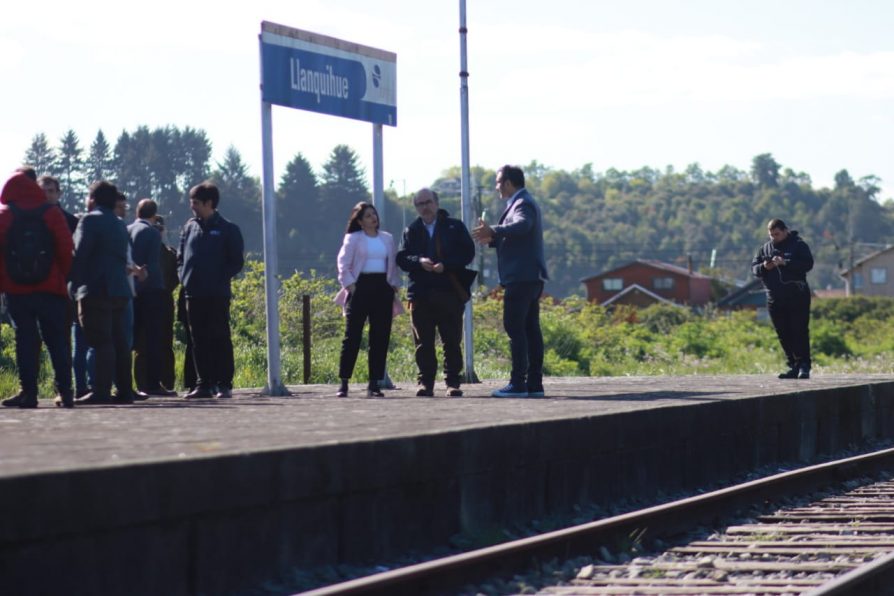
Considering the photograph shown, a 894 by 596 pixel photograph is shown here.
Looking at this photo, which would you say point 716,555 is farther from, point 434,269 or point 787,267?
point 787,267

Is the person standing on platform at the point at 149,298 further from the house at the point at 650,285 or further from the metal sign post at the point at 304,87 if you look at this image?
the house at the point at 650,285

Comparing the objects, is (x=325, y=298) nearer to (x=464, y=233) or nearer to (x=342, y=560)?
(x=464, y=233)

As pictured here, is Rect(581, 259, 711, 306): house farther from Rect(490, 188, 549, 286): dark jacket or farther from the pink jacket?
Rect(490, 188, 549, 286): dark jacket

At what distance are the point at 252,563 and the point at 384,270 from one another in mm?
6156

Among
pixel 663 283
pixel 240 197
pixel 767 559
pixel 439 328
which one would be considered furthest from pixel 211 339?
pixel 663 283

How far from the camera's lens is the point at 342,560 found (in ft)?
23.6

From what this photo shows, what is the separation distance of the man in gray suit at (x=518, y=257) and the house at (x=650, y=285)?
13271 centimetres

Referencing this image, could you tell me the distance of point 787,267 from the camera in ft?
54.5

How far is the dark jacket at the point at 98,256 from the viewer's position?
11.4 meters

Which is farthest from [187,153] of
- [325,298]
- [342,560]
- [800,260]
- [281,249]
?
[342,560]

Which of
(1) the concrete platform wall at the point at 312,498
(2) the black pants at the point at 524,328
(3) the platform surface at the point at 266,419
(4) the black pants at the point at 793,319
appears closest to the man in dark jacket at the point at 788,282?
(4) the black pants at the point at 793,319

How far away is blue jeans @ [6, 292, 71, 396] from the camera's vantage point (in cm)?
1070

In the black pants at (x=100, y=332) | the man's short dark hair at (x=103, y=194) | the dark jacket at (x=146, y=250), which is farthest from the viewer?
the dark jacket at (x=146, y=250)

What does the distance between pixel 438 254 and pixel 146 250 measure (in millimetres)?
2641
